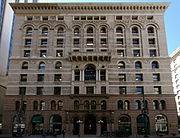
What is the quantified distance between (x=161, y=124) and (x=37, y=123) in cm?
2660

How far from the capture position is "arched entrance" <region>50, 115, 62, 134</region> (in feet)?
136

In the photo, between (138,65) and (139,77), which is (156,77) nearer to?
(139,77)

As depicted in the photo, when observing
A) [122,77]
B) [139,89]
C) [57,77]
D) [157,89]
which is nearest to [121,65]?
[122,77]

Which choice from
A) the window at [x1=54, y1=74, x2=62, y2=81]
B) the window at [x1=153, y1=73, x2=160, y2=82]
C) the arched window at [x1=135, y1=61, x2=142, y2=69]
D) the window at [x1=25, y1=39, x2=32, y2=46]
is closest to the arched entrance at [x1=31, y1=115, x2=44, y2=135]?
the window at [x1=54, y1=74, x2=62, y2=81]

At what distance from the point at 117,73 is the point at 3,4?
148 ft

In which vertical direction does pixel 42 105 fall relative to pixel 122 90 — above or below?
below

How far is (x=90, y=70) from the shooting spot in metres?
45.4

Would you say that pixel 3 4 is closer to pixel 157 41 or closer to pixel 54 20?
pixel 54 20

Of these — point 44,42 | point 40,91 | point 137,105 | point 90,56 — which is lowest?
point 137,105

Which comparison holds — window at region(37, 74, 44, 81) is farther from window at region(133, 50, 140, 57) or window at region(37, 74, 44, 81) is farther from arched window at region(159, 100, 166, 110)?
arched window at region(159, 100, 166, 110)

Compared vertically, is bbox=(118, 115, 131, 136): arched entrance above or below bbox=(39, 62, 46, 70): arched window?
below

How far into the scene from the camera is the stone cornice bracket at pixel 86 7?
48.4 meters

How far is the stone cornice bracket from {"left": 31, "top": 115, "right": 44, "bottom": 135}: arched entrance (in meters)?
25.8

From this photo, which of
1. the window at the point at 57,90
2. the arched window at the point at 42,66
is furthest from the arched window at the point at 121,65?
the arched window at the point at 42,66
